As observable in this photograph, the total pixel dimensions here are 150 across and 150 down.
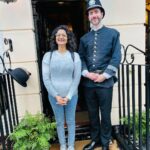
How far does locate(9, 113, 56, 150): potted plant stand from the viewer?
2576 mm

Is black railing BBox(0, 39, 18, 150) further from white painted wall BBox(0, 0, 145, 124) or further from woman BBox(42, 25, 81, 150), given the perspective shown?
woman BBox(42, 25, 81, 150)

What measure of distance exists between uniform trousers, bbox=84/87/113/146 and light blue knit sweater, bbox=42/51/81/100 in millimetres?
266

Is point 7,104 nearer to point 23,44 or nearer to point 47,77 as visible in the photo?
point 47,77

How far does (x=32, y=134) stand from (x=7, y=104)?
1.50 ft

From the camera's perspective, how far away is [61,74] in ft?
8.32

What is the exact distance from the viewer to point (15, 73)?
271 centimetres

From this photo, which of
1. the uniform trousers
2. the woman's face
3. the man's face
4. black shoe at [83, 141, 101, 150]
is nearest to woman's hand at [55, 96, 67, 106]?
the uniform trousers

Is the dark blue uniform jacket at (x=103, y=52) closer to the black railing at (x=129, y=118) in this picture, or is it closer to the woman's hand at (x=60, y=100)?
the black railing at (x=129, y=118)

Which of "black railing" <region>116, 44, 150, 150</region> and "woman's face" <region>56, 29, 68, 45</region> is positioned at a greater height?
"woman's face" <region>56, 29, 68, 45</region>

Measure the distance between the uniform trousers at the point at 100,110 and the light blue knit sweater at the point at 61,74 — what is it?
0.87 ft

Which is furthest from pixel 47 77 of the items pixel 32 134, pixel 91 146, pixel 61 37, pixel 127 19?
pixel 127 19

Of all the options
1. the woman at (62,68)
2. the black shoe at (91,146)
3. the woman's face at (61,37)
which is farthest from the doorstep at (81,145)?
the woman's face at (61,37)

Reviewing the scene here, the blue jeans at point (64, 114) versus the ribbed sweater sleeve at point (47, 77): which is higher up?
the ribbed sweater sleeve at point (47, 77)

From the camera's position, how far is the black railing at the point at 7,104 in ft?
8.57
